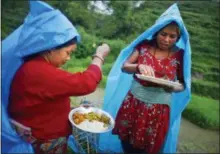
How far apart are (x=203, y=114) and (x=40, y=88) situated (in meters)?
3.73

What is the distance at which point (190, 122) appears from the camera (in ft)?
15.9

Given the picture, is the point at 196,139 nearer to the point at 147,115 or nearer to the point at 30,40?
the point at 147,115

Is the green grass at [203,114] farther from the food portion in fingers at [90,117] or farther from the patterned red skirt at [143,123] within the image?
the food portion in fingers at [90,117]

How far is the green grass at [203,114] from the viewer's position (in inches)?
186

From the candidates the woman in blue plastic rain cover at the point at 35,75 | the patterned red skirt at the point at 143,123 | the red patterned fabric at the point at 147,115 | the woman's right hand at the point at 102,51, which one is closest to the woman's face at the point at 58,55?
the woman in blue plastic rain cover at the point at 35,75

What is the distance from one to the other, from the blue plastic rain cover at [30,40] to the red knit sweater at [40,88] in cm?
5

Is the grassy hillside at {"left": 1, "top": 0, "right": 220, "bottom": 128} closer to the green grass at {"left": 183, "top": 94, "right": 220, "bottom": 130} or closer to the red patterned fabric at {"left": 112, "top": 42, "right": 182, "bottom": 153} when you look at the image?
the green grass at {"left": 183, "top": 94, "right": 220, "bottom": 130}

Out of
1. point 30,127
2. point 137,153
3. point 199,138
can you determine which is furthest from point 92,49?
point 30,127

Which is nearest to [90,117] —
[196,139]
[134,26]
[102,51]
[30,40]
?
[102,51]

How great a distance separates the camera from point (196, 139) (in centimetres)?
426

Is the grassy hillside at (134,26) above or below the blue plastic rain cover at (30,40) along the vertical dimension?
below

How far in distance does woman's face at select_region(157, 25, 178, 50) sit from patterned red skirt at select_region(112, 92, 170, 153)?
509 mm

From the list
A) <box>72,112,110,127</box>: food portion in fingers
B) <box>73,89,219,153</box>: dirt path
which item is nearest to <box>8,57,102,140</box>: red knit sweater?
<box>72,112,110,127</box>: food portion in fingers

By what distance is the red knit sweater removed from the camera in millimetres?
1641
